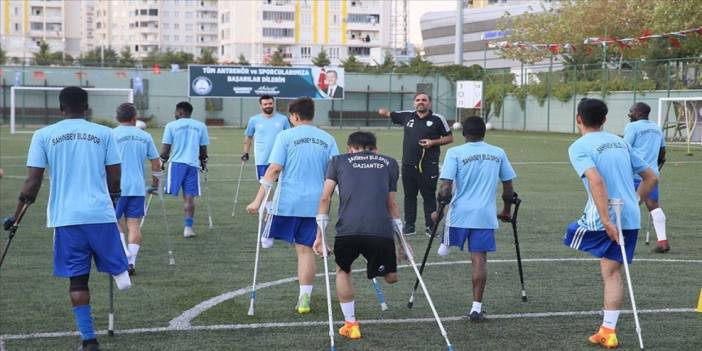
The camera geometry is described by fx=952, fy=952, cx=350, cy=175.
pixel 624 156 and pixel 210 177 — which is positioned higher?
pixel 624 156

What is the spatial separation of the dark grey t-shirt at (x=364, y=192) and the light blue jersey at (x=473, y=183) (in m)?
0.96

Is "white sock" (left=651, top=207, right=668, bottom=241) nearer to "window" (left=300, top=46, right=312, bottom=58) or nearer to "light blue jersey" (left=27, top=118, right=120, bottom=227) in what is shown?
"light blue jersey" (left=27, top=118, right=120, bottom=227)

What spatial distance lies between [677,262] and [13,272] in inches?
297

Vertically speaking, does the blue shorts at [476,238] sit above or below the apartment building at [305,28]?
below

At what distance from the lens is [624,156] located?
7180 mm

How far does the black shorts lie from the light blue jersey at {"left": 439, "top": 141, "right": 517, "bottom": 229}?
1.05 m

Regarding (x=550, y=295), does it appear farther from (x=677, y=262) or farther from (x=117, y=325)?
(x=117, y=325)

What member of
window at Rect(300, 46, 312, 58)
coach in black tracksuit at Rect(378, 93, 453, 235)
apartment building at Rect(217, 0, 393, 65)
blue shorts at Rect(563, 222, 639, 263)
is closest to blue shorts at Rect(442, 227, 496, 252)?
blue shorts at Rect(563, 222, 639, 263)

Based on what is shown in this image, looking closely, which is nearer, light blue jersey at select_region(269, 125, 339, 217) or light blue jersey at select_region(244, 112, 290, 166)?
light blue jersey at select_region(269, 125, 339, 217)

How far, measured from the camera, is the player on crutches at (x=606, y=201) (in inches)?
276

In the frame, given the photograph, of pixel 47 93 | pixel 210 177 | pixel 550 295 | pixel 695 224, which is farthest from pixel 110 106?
pixel 550 295

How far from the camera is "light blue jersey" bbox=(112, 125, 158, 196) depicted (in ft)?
33.6

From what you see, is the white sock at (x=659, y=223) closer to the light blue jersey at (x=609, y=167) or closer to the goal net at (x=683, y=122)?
the light blue jersey at (x=609, y=167)

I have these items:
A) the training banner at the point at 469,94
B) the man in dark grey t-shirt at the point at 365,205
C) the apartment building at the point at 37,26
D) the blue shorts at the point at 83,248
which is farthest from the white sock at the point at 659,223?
the apartment building at the point at 37,26
